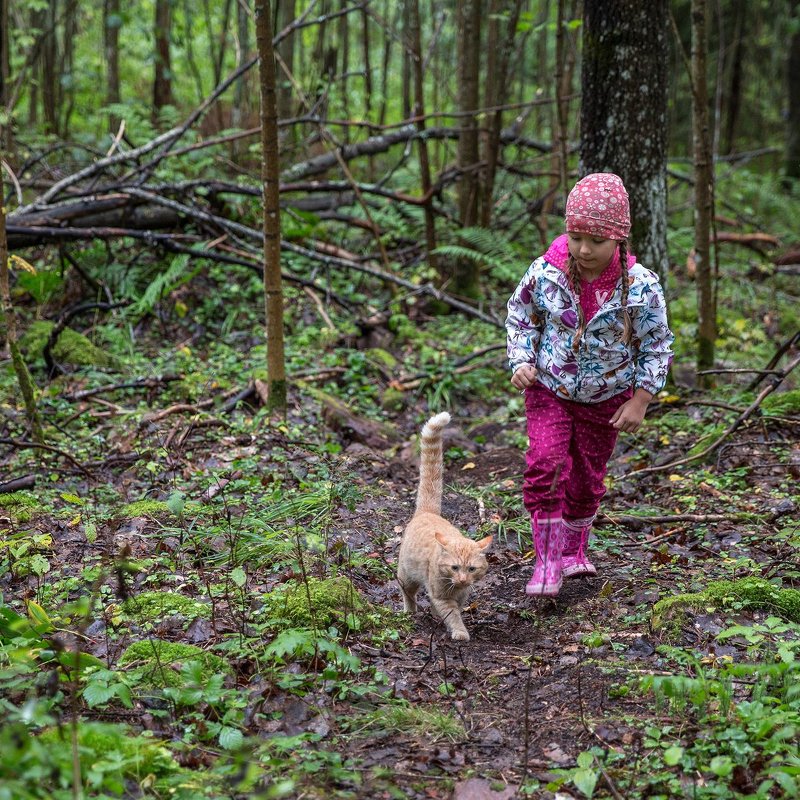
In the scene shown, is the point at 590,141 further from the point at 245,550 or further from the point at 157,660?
the point at 157,660

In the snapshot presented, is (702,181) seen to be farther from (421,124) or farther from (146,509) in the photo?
(146,509)

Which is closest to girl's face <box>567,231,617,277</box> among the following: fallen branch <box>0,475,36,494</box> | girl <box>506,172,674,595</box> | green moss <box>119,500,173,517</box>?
girl <box>506,172,674,595</box>

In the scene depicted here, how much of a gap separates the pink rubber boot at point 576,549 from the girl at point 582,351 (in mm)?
126

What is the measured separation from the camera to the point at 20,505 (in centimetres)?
520

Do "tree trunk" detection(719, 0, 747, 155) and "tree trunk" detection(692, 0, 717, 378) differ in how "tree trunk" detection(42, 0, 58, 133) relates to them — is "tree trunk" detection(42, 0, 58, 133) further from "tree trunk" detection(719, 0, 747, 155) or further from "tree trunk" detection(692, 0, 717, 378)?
"tree trunk" detection(719, 0, 747, 155)

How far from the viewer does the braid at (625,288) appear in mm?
4215

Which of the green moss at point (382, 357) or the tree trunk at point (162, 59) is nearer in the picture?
the green moss at point (382, 357)

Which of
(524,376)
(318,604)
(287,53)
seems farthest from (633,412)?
(287,53)

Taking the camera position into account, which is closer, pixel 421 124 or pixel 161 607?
pixel 161 607

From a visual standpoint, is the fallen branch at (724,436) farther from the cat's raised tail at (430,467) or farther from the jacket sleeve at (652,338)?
the cat's raised tail at (430,467)

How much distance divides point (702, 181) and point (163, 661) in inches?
232

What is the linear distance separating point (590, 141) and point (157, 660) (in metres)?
5.21

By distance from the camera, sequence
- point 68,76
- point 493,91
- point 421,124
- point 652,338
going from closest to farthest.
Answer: point 652,338 < point 421,124 < point 493,91 < point 68,76

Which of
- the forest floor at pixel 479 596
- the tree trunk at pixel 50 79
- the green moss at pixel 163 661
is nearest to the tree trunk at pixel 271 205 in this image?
the forest floor at pixel 479 596
